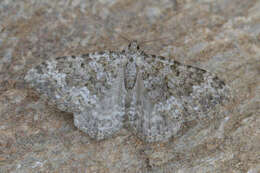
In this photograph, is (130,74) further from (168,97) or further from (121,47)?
(121,47)

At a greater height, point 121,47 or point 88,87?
point 121,47

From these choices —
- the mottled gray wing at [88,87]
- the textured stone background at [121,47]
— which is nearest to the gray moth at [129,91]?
the mottled gray wing at [88,87]

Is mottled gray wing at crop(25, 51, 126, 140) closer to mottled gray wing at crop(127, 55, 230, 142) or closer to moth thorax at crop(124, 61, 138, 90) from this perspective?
moth thorax at crop(124, 61, 138, 90)

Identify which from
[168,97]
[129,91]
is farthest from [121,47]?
[168,97]

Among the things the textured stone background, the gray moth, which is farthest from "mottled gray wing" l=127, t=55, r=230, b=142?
the textured stone background

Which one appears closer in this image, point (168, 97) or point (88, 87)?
point (168, 97)

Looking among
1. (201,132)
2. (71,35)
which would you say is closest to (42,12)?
(71,35)
